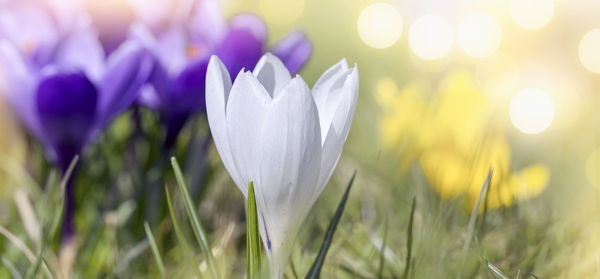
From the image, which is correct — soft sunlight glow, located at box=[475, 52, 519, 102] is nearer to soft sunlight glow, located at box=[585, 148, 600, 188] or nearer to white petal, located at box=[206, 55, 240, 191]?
soft sunlight glow, located at box=[585, 148, 600, 188]

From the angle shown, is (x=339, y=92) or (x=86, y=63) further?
(x=86, y=63)

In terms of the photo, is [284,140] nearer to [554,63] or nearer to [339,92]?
[339,92]

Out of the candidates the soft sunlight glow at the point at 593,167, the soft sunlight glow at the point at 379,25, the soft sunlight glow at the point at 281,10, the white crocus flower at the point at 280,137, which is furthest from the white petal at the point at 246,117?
the soft sunlight glow at the point at 281,10

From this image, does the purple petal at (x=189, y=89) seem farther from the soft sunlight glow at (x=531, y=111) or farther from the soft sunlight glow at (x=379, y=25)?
the soft sunlight glow at (x=379, y=25)

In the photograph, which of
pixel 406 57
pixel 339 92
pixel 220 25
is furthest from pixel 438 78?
pixel 339 92

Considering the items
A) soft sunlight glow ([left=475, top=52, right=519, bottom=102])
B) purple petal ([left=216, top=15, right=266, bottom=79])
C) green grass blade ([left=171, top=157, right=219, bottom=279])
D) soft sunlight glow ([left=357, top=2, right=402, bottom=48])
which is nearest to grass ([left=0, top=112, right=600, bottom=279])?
green grass blade ([left=171, top=157, right=219, bottom=279])

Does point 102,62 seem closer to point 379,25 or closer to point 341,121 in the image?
point 341,121
